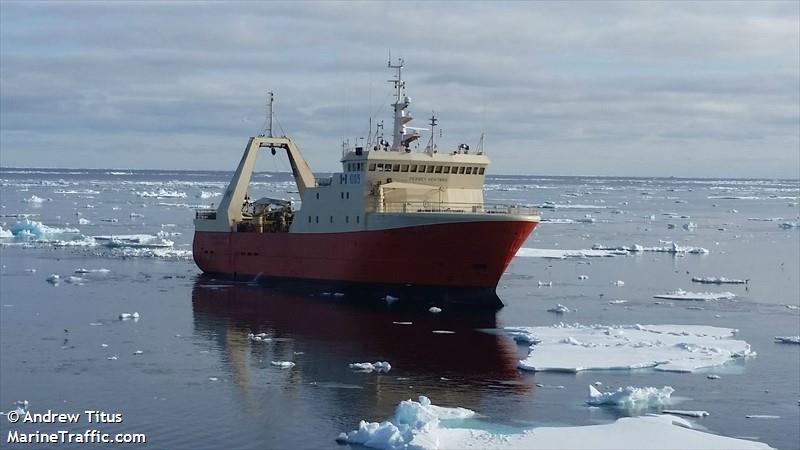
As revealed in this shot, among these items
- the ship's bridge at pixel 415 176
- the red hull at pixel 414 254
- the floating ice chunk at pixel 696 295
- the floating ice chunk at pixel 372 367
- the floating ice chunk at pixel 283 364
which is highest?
the ship's bridge at pixel 415 176

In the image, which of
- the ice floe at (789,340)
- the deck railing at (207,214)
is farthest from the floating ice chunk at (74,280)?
the ice floe at (789,340)

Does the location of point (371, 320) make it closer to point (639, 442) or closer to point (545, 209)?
point (639, 442)

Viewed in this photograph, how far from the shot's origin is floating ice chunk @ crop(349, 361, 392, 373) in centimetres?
2116

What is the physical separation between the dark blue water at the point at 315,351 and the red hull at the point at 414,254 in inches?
40.5

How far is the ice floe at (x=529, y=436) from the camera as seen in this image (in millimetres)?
15453

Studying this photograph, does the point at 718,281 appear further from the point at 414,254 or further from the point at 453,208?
the point at 414,254

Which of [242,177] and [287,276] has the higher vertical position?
[242,177]

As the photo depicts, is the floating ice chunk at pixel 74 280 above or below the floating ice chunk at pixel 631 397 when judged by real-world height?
below

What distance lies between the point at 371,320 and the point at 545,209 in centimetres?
6490

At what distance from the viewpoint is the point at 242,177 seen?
122 ft

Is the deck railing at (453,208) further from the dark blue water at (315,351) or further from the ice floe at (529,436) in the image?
the ice floe at (529,436)

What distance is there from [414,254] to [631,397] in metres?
12.7

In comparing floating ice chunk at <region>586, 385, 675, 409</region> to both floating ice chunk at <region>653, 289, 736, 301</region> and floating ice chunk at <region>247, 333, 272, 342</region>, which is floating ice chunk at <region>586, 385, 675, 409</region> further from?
floating ice chunk at <region>653, 289, 736, 301</region>

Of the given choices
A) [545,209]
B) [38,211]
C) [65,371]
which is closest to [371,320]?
[65,371]
